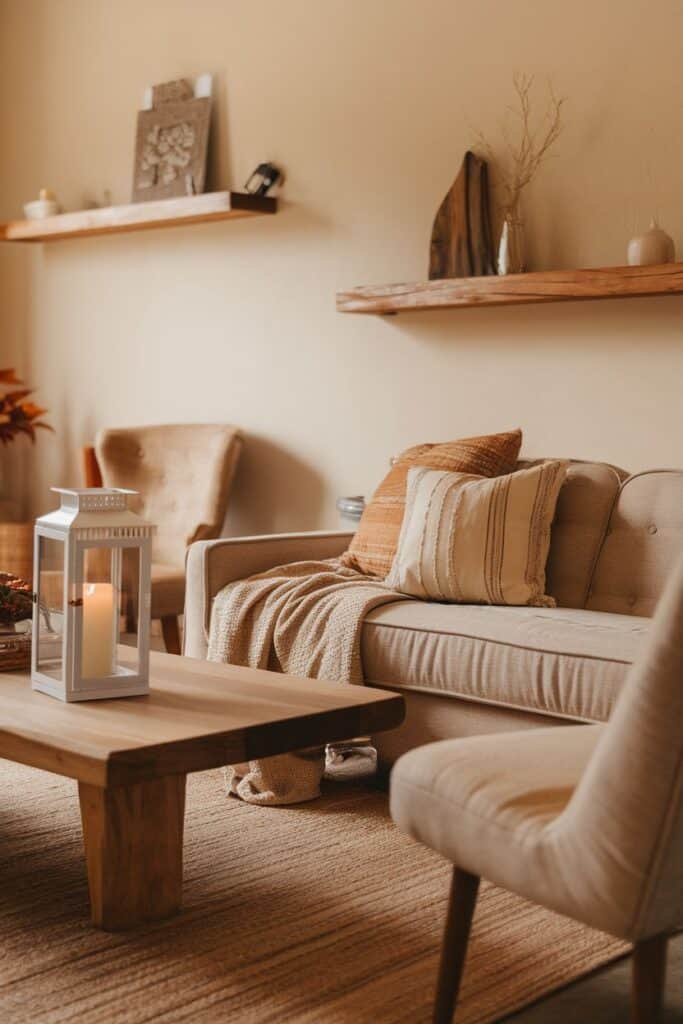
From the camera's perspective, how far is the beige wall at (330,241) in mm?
3867

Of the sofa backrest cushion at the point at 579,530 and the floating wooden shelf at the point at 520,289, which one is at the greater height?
the floating wooden shelf at the point at 520,289

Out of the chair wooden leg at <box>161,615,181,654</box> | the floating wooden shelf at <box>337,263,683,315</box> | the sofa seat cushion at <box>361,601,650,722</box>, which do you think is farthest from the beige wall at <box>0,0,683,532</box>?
the sofa seat cushion at <box>361,601,650,722</box>

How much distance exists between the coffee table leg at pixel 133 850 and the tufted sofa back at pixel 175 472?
2371mm

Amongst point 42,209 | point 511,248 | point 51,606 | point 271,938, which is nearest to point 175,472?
point 42,209

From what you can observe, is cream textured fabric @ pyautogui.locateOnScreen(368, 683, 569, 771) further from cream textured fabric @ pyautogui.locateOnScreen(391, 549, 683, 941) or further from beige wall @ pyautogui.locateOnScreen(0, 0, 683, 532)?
beige wall @ pyautogui.locateOnScreen(0, 0, 683, 532)

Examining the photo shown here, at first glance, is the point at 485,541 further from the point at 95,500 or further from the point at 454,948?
the point at 454,948

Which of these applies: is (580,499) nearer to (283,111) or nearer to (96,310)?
(283,111)

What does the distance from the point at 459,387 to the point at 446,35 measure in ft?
3.81

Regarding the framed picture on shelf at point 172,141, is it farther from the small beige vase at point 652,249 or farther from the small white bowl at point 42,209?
the small beige vase at point 652,249

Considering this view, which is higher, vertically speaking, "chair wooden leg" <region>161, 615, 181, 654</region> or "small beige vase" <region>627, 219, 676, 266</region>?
"small beige vase" <region>627, 219, 676, 266</region>

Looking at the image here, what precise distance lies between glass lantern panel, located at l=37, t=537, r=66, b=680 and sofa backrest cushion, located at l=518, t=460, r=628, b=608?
146cm

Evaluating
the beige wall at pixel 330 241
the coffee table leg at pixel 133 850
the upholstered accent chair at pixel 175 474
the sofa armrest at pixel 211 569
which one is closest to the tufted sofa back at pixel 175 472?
the upholstered accent chair at pixel 175 474

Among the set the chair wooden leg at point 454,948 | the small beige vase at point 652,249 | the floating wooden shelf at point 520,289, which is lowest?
the chair wooden leg at point 454,948

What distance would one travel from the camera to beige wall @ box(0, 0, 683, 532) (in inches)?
152
